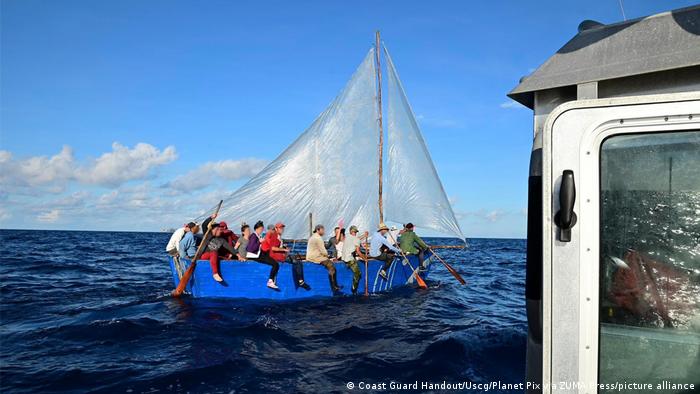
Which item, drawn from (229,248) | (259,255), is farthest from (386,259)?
(229,248)

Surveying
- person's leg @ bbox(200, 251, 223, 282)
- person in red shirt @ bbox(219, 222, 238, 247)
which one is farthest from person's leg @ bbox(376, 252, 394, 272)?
person's leg @ bbox(200, 251, 223, 282)

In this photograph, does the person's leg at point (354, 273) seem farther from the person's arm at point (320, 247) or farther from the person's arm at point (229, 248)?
the person's arm at point (229, 248)

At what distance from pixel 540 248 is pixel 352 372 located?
4.72 m

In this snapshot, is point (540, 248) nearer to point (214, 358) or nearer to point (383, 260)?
point (214, 358)

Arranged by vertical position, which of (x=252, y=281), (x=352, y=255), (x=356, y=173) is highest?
(x=356, y=173)

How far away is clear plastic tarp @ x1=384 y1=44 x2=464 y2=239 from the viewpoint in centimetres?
1689

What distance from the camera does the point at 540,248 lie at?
2.26 meters

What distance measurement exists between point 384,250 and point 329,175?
327 cm

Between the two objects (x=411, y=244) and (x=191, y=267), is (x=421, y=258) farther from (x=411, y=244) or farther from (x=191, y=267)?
(x=191, y=267)

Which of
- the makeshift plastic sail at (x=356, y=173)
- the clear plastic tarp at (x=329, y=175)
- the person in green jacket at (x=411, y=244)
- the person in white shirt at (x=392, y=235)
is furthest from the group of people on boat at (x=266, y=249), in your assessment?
the makeshift plastic sail at (x=356, y=173)

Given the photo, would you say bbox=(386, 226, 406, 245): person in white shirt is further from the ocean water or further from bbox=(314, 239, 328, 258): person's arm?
bbox=(314, 239, 328, 258): person's arm

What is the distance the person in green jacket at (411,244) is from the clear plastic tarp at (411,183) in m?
0.72

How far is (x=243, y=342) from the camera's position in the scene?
7.82m

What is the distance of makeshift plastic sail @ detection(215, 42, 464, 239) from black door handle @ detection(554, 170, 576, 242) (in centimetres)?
1307
